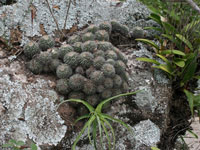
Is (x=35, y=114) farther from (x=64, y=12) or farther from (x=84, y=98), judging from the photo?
(x=64, y=12)

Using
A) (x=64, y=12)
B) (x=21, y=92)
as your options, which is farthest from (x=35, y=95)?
A: (x=64, y=12)

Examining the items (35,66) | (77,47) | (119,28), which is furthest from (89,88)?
(119,28)

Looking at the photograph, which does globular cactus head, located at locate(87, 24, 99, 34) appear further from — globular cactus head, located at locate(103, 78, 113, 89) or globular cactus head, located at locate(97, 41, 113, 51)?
globular cactus head, located at locate(103, 78, 113, 89)

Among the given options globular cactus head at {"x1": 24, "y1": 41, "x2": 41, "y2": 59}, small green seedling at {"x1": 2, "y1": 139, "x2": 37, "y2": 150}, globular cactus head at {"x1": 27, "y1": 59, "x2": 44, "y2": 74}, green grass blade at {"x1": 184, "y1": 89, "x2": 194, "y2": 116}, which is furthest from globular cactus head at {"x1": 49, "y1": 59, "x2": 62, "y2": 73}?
green grass blade at {"x1": 184, "y1": 89, "x2": 194, "y2": 116}

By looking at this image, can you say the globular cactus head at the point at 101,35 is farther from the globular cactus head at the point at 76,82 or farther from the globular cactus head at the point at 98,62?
the globular cactus head at the point at 76,82

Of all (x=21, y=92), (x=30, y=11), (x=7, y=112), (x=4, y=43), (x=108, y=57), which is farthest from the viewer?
(x=30, y=11)

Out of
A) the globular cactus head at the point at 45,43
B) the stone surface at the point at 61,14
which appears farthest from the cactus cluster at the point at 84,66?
the stone surface at the point at 61,14
